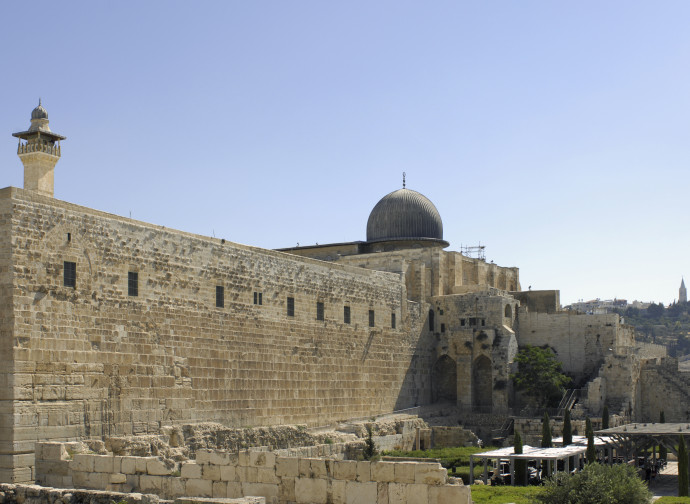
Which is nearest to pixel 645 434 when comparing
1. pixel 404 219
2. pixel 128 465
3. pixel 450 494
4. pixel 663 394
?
pixel 663 394

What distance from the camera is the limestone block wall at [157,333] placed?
16.4m

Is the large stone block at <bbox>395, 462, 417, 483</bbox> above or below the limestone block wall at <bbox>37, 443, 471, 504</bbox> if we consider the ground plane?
above

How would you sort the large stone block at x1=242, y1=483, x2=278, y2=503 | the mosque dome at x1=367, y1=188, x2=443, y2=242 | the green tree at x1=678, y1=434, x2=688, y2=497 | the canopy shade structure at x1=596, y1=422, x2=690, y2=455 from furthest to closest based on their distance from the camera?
the mosque dome at x1=367, y1=188, x2=443, y2=242 → the canopy shade structure at x1=596, y1=422, x2=690, y2=455 → the green tree at x1=678, y1=434, x2=688, y2=497 → the large stone block at x1=242, y1=483, x2=278, y2=503

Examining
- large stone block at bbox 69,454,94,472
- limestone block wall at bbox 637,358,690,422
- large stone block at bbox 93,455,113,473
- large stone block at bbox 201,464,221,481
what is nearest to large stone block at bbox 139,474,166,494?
large stone block at bbox 201,464,221,481

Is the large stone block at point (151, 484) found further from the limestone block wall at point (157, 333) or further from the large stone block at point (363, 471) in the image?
the limestone block wall at point (157, 333)

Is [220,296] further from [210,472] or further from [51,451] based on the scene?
[210,472]

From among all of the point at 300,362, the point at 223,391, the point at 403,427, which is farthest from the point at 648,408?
the point at 223,391

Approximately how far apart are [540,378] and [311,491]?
22.2 metres

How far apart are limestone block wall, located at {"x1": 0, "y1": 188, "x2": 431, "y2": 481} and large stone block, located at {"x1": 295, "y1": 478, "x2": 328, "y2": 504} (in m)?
6.34

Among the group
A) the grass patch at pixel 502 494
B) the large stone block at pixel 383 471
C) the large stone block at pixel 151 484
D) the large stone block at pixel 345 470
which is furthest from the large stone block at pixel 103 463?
the grass patch at pixel 502 494

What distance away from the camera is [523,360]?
110ft

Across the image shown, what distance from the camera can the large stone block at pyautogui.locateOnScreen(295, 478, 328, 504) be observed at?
1193 centimetres

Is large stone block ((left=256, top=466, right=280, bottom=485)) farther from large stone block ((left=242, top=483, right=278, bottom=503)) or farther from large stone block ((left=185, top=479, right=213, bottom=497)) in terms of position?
large stone block ((left=185, top=479, right=213, bottom=497))

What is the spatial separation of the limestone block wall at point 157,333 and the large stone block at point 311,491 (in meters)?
6.34
